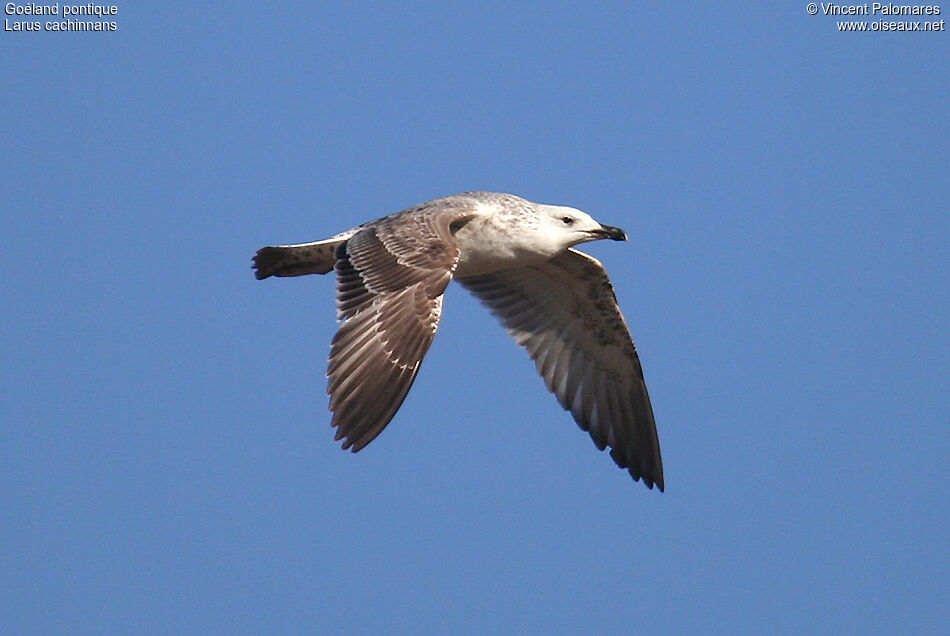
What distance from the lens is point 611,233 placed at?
11586 mm

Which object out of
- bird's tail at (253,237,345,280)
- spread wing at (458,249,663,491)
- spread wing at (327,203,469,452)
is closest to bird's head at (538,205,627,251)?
spread wing at (327,203,469,452)

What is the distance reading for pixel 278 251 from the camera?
11.4 meters

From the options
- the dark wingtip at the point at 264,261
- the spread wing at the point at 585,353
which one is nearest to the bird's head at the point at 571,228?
the spread wing at the point at 585,353

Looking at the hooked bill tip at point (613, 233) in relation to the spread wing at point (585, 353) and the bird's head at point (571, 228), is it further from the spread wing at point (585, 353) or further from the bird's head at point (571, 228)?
the spread wing at point (585, 353)

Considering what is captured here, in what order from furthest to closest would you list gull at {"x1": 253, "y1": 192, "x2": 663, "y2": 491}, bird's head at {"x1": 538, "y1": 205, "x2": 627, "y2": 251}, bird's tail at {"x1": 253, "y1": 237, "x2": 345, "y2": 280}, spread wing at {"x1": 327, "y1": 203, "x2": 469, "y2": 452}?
1. bird's head at {"x1": 538, "y1": 205, "x2": 627, "y2": 251}
2. bird's tail at {"x1": 253, "y1": 237, "x2": 345, "y2": 280}
3. gull at {"x1": 253, "y1": 192, "x2": 663, "y2": 491}
4. spread wing at {"x1": 327, "y1": 203, "x2": 469, "y2": 452}

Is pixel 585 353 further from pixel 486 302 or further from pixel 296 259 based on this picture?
pixel 296 259

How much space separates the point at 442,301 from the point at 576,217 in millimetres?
2004

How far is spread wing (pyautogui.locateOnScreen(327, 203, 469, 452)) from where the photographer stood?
373 inches

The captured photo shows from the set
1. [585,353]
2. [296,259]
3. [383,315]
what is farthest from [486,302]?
[383,315]

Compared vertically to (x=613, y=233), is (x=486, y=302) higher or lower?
lower

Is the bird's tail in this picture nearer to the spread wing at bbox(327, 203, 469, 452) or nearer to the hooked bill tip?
the spread wing at bbox(327, 203, 469, 452)

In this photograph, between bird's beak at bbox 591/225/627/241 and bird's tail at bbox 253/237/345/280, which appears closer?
bird's tail at bbox 253/237/345/280

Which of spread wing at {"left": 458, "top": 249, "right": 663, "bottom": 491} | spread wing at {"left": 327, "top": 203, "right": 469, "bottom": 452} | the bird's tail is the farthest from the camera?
spread wing at {"left": 458, "top": 249, "right": 663, "bottom": 491}

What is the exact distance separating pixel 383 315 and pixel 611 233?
8.33 feet
